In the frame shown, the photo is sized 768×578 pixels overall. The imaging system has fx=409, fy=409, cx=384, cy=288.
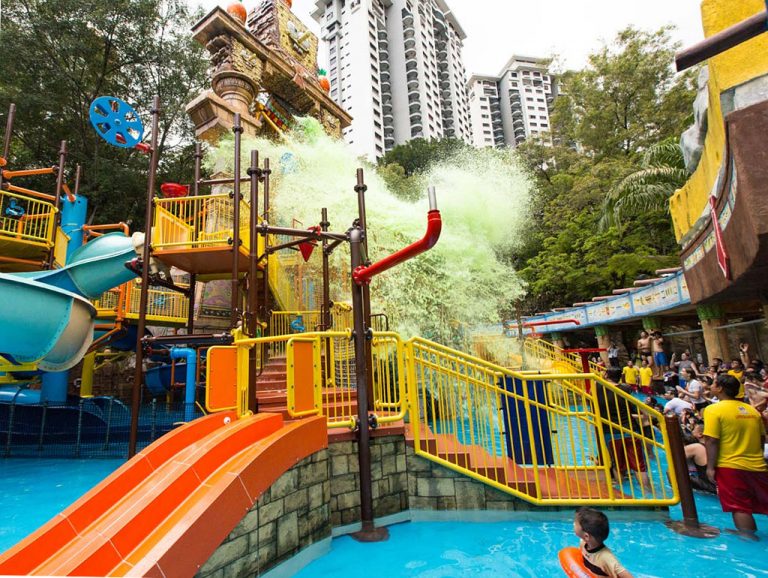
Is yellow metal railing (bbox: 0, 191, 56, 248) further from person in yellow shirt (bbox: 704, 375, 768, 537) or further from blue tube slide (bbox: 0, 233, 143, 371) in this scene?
person in yellow shirt (bbox: 704, 375, 768, 537)

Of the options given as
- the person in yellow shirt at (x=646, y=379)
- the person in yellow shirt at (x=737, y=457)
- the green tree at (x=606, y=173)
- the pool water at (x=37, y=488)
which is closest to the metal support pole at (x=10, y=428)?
the pool water at (x=37, y=488)

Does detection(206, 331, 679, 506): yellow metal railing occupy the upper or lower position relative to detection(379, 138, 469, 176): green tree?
lower

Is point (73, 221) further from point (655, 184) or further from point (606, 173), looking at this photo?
point (606, 173)

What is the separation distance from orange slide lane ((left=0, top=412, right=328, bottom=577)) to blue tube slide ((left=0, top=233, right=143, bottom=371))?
543 centimetres

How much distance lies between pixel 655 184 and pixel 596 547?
20798 millimetres

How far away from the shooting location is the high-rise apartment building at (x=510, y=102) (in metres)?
107

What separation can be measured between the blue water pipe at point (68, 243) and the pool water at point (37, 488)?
2.59 m

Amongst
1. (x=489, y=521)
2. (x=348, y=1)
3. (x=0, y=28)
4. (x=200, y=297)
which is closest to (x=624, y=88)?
(x=200, y=297)

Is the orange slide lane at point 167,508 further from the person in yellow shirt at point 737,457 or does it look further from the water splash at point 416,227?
the water splash at point 416,227

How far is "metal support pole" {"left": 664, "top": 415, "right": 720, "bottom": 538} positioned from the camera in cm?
453

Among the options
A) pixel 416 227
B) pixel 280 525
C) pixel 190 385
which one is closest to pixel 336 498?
pixel 280 525

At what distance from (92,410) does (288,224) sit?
8595 mm

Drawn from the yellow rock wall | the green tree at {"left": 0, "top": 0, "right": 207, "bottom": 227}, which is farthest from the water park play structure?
the green tree at {"left": 0, "top": 0, "right": 207, "bottom": 227}

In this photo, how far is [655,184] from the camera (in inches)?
747
